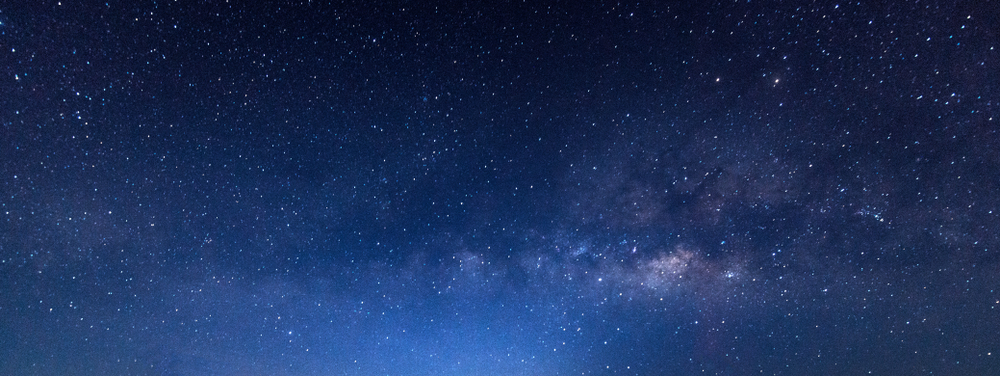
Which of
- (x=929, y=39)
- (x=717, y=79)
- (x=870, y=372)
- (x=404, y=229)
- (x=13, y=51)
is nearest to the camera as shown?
(x=13, y=51)

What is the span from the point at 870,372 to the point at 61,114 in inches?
338

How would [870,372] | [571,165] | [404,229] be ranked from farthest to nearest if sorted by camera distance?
[870,372]
[404,229]
[571,165]

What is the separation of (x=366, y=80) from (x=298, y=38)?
46 centimetres

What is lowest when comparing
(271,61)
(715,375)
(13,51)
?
(715,375)

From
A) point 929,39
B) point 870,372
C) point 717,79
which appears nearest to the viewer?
point 929,39

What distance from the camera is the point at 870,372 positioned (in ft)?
15.3

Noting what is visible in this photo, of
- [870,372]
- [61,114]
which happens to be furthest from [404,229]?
[870,372]

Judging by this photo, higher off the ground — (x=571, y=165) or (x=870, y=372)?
(x=571, y=165)

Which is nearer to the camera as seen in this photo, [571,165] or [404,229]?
[571,165]

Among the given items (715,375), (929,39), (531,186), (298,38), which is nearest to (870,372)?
(715,375)

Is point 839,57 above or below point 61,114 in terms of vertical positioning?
above

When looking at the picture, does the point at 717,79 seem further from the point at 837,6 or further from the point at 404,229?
the point at 404,229

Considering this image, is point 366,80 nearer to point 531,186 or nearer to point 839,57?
point 531,186

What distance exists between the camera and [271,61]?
2.29 m
